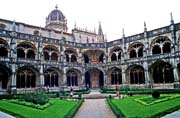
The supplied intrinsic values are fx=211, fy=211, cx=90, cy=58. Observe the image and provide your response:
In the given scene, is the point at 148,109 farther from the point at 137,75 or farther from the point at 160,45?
the point at 137,75

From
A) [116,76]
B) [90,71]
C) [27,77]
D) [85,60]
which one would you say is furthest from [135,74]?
[27,77]

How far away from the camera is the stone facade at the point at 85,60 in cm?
3556

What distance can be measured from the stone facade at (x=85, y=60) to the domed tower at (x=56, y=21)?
636cm

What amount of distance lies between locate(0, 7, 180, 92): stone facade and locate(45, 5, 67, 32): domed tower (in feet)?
20.9

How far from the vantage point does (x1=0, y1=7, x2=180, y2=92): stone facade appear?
35.6 meters

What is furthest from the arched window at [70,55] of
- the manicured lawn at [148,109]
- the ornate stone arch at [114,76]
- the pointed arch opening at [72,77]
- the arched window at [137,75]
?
the manicured lawn at [148,109]

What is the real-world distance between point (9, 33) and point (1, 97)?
1243 centimetres

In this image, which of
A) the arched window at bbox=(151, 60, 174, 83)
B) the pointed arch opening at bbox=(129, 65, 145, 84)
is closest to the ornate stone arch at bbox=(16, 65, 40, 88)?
the pointed arch opening at bbox=(129, 65, 145, 84)

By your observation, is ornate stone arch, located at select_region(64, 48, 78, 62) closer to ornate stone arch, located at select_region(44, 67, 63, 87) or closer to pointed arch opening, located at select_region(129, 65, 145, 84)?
ornate stone arch, located at select_region(44, 67, 63, 87)

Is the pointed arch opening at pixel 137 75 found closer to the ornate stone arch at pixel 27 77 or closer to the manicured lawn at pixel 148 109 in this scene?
the ornate stone arch at pixel 27 77

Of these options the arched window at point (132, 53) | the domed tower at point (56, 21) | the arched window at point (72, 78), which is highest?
the domed tower at point (56, 21)

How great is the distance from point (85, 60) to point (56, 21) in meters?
16.5

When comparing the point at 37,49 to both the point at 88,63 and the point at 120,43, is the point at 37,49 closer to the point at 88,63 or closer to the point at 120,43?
the point at 88,63

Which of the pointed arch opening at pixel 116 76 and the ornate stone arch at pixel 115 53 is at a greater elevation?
the ornate stone arch at pixel 115 53
